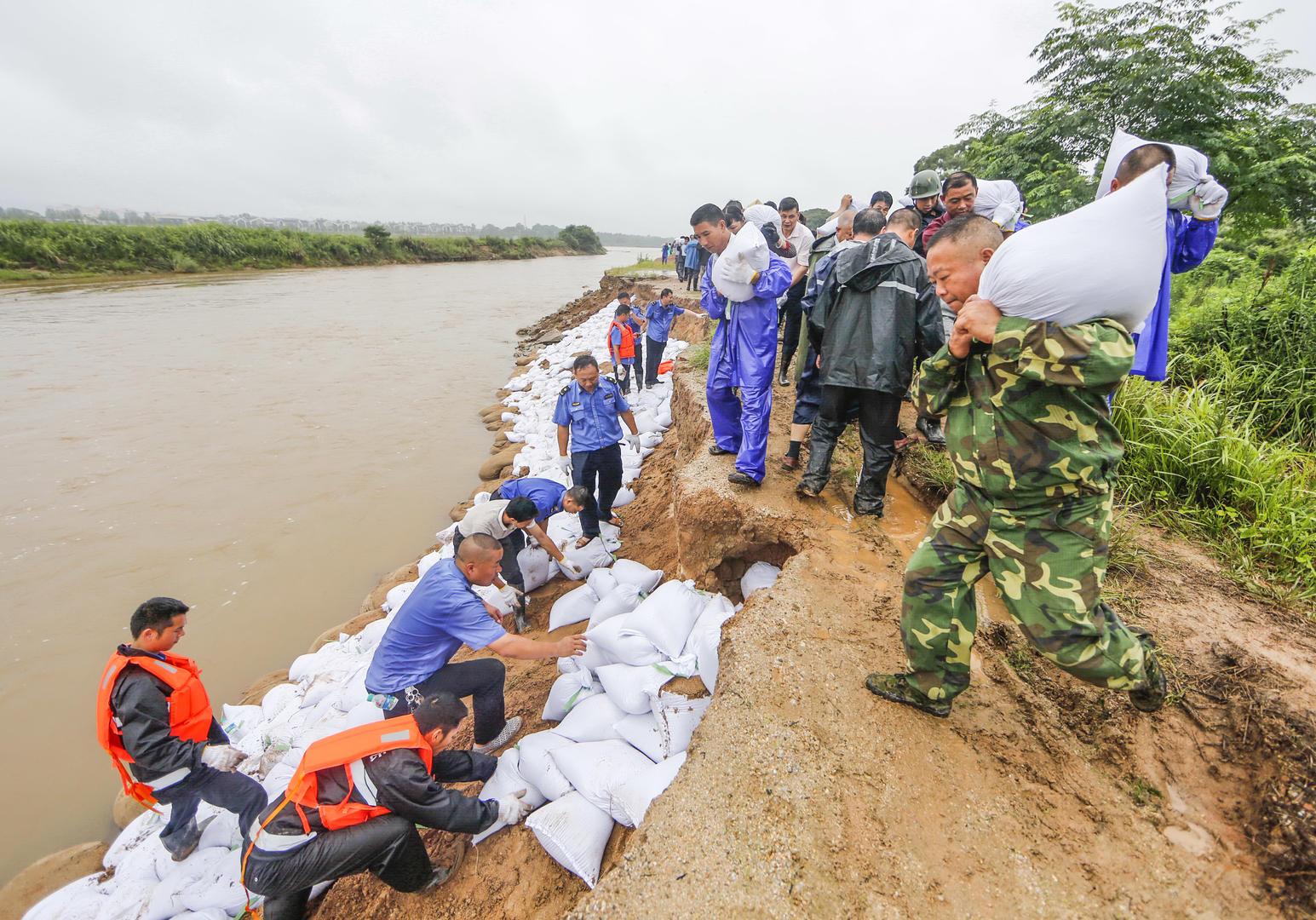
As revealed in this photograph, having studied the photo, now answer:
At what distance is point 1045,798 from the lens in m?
1.41

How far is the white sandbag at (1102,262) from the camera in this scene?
1.11m

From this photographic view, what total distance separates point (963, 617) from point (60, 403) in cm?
1200

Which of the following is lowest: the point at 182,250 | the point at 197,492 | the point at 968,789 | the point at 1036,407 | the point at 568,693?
the point at 197,492

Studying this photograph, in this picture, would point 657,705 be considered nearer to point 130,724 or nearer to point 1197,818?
point 1197,818

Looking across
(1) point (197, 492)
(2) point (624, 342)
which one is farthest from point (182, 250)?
(2) point (624, 342)

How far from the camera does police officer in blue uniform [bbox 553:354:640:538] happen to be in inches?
142

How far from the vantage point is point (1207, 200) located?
2.03 meters

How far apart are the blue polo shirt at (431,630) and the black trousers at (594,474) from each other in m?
1.44

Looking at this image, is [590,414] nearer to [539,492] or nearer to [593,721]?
[539,492]

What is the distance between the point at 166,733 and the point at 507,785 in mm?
1316

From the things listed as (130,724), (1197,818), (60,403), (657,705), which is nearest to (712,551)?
(657,705)

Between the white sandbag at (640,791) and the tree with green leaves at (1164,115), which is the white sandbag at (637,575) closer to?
the white sandbag at (640,791)

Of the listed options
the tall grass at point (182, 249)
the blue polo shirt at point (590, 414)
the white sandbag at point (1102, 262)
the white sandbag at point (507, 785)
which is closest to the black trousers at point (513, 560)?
the blue polo shirt at point (590, 414)

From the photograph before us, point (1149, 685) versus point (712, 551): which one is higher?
point (1149, 685)
